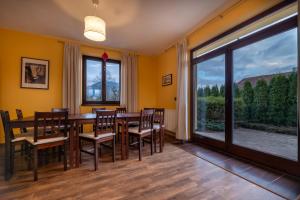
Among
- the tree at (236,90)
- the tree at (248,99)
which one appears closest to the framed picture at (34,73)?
the tree at (236,90)

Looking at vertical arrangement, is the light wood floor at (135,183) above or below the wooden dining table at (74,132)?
below

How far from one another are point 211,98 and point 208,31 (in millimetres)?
1409

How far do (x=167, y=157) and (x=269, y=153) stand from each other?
1537mm

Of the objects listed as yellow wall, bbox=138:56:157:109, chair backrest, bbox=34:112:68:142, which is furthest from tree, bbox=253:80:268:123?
yellow wall, bbox=138:56:157:109

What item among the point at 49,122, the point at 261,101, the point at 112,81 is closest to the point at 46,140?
the point at 49,122

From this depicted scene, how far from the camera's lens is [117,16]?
2.86 m

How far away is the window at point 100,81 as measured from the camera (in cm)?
435

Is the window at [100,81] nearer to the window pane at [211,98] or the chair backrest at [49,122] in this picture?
the chair backrest at [49,122]

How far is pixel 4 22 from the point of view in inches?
125

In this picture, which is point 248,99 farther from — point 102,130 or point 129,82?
point 129,82

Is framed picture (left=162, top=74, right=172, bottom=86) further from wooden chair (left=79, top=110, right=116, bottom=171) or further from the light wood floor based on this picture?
the light wood floor

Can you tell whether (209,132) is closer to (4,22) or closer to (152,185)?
(152,185)

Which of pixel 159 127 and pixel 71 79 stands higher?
pixel 71 79

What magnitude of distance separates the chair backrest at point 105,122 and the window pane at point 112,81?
223 cm
